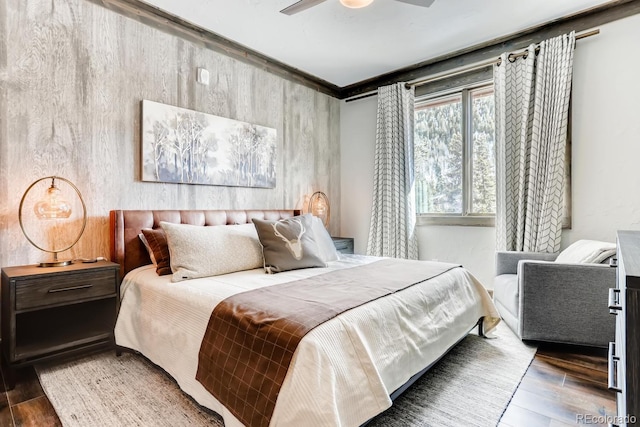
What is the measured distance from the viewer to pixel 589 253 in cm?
241

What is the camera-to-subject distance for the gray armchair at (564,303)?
2234 millimetres

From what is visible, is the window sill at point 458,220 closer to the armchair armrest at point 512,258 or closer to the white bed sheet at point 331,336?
the armchair armrest at point 512,258

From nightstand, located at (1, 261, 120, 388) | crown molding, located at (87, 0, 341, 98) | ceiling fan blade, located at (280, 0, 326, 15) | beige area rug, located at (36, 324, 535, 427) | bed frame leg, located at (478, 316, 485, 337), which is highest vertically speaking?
crown molding, located at (87, 0, 341, 98)

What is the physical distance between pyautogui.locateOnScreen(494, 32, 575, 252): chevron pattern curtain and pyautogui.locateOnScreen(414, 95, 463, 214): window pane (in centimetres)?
55

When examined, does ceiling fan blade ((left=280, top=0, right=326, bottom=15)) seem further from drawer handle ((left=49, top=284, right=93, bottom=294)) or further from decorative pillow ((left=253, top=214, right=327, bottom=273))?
drawer handle ((left=49, top=284, right=93, bottom=294))

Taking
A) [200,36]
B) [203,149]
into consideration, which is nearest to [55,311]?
[203,149]

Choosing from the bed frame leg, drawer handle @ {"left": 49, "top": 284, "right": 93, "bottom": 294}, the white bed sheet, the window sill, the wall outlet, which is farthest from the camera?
the window sill

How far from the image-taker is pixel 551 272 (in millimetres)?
2373

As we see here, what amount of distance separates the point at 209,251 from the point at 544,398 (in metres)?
2.24

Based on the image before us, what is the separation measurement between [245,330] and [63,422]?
1058mm

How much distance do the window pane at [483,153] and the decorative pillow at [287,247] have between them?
2.18m

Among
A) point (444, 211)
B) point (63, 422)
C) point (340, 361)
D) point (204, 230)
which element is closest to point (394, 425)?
point (340, 361)

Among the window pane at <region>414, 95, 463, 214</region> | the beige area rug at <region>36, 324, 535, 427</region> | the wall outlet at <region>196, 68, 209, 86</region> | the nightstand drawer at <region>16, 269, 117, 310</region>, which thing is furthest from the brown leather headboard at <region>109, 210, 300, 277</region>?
the window pane at <region>414, 95, 463, 214</region>

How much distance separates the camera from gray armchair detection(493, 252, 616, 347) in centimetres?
223
